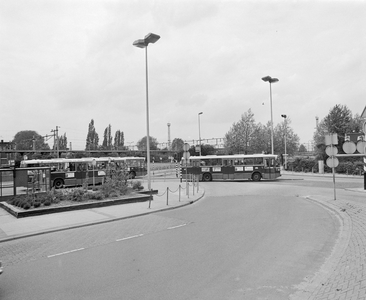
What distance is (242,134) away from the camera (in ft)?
156

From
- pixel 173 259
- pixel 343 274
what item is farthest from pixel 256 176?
pixel 343 274

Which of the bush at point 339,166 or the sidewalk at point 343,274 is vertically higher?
the bush at point 339,166

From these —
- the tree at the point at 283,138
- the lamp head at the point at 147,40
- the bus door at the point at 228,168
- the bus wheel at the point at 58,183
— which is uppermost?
the lamp head at the point at 147,40

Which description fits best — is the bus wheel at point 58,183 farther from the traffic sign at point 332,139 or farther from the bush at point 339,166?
the bush at point 339,166

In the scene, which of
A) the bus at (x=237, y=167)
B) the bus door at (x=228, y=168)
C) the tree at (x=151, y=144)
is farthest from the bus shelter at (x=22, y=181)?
the tree at (x=151, y=144)

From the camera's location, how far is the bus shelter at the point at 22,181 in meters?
16.3

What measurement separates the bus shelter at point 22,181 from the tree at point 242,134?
114 ft

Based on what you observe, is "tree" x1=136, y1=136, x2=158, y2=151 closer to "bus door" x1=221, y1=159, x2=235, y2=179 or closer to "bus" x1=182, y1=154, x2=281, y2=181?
"bus" x1=182, y1=154, x2=281, y2=181

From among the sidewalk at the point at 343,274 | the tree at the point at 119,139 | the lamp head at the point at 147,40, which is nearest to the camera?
the sidewalk at the point at 343,274

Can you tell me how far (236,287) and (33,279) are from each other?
387 centimetres

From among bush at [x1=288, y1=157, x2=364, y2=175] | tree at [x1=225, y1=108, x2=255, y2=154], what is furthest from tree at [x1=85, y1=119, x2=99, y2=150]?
bush at [x1=288, y1=157, x2=364, y2=175]

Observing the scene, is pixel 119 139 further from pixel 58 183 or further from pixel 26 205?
pixel 26 205

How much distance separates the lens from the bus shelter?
16.3 metres

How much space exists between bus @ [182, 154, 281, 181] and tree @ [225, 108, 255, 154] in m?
16.2
